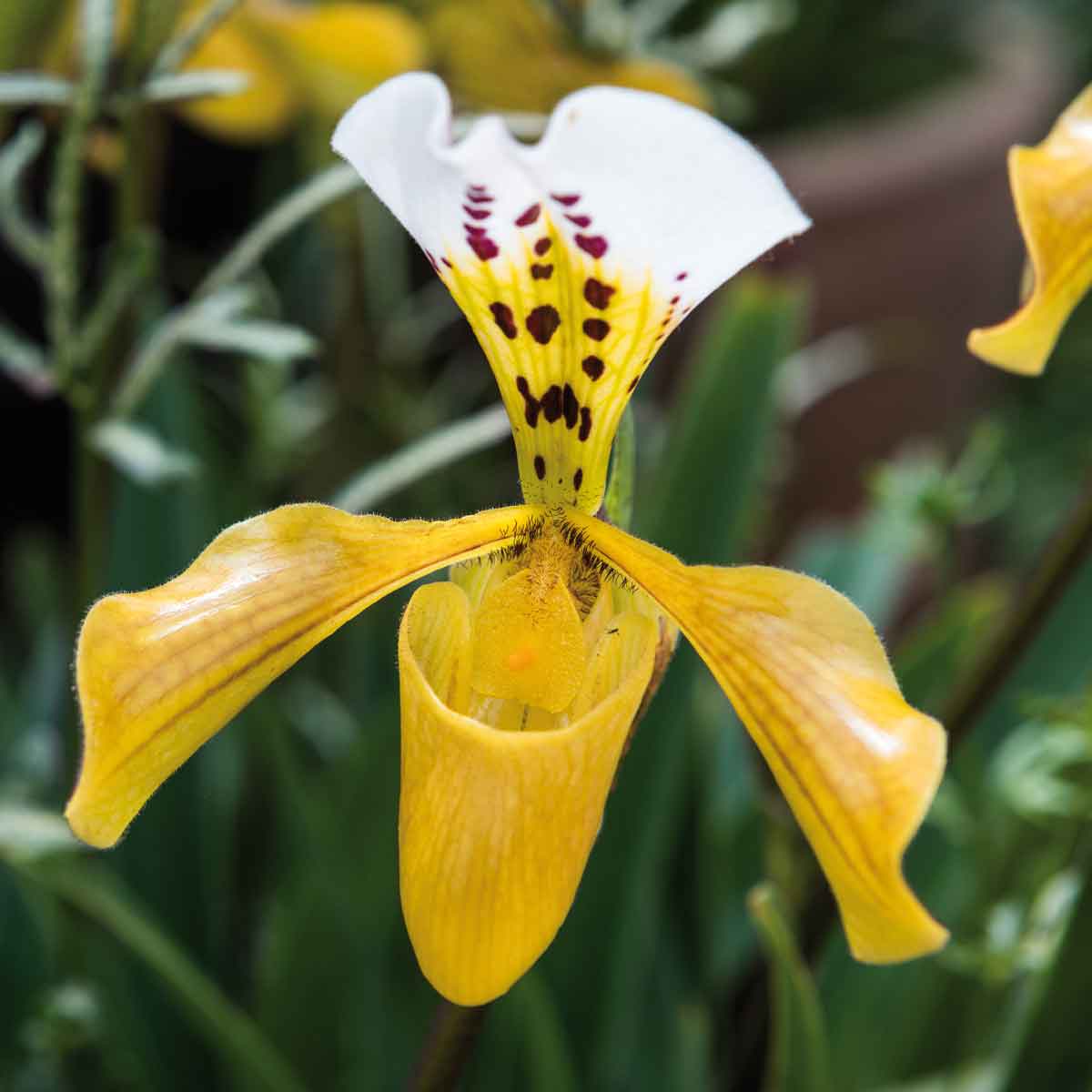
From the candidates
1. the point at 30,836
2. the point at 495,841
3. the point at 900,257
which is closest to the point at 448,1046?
the point at 495,841

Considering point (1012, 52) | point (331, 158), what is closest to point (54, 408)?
point (331, 158)

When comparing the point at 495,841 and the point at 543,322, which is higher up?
the point at 543,322

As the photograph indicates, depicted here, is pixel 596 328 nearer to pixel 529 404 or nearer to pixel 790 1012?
pixel 529 404

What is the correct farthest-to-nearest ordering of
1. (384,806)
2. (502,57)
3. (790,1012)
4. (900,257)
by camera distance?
(900,257), (502,57), (384,806), (790,1012)

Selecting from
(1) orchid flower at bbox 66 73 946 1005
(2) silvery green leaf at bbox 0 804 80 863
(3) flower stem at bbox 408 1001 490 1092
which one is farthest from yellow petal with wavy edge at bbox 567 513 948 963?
(2) silvery green leaf at bbox 0 804 80 863

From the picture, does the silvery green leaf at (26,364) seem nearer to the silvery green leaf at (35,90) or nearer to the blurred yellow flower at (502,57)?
the silvery green leaf at (35,90)

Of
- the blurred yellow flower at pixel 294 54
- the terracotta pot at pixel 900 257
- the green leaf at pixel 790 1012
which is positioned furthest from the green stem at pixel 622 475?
the terracotta pot at pixel 900 257

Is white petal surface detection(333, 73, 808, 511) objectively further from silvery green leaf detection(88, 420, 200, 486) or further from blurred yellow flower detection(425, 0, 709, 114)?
blurred yellow flower detection(425, 0, 709, 114)
